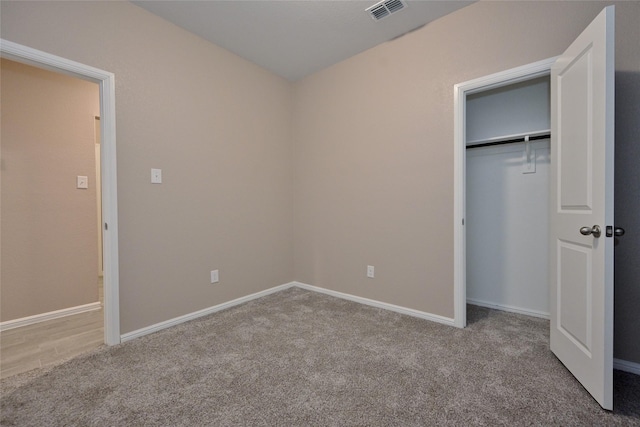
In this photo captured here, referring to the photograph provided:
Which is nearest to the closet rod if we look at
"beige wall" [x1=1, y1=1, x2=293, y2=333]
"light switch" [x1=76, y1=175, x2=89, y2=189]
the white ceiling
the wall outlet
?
the white ceiling

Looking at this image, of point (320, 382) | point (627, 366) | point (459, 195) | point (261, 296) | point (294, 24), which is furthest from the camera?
point (261, 296)

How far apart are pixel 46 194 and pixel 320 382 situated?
2.97m

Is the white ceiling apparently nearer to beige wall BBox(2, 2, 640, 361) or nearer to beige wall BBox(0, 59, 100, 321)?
beige wall BBox(2, 2, 640, 361)

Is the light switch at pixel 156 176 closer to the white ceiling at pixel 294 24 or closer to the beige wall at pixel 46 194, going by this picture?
the beige wall at pixel 46 194

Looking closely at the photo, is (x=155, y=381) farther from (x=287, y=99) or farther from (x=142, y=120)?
(x=287, y=99)

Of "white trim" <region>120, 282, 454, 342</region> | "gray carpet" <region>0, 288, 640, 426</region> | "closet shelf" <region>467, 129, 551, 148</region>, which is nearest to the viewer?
"gray carpet" <region>0, 288, 640, 426</region>

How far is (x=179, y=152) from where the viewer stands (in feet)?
8.41

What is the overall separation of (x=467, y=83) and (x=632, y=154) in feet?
3.72

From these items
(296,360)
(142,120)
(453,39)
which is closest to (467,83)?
(453,39)

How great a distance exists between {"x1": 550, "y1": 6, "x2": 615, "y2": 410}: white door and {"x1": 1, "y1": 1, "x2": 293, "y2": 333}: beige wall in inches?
102

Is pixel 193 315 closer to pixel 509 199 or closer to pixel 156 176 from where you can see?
pixel 156 176

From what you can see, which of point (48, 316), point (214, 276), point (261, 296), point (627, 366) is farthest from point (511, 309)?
point (48, 316)

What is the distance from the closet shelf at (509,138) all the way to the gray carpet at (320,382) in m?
1.58

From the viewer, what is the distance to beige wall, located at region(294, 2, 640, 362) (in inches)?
70.0
